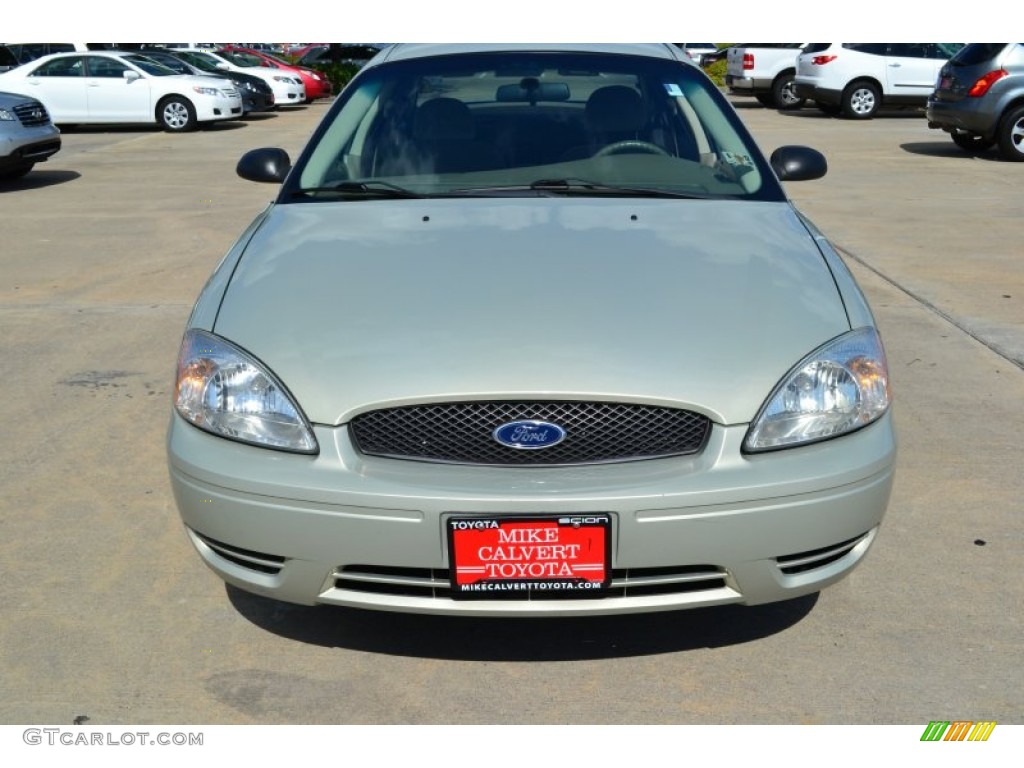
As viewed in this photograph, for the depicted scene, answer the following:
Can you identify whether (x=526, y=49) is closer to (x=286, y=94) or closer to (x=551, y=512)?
(x=551, y=512)

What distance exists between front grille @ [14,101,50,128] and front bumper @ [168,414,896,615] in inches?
458

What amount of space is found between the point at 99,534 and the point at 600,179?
2.03 m

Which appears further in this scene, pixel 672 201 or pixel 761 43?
pixel 761 43

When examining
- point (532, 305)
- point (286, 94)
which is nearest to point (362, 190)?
point (532, 305)

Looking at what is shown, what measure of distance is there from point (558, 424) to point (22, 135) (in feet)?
39.3

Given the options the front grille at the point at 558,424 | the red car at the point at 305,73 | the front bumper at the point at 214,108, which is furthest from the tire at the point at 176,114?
the front grille at the point at 558,424

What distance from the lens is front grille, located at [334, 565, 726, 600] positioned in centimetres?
289

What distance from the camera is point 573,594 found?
2918 millimetres

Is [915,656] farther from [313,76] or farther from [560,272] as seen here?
[313,76]

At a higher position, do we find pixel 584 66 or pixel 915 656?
pixel 584 66

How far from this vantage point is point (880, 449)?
120 inches

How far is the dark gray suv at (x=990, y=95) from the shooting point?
49.2ft

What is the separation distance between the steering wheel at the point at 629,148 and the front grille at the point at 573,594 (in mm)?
1841
